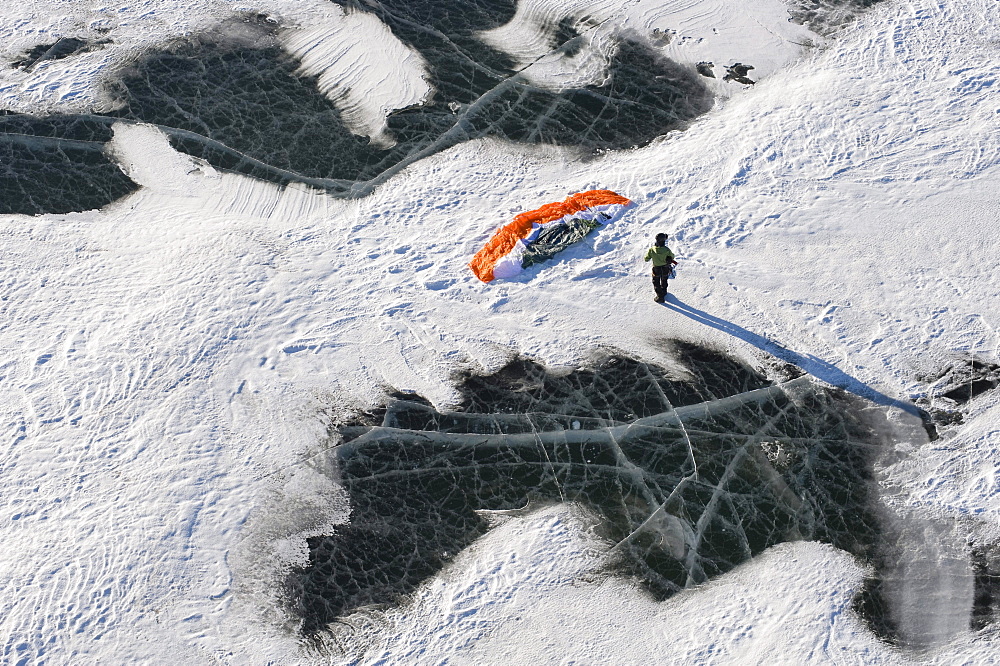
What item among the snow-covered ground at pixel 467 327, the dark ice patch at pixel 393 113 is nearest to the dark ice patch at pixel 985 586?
the snow-covered ground at pixel 467 327

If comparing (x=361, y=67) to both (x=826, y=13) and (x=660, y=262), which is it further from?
(x=826, y=13)

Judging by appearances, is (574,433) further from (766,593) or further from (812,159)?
(812,159)

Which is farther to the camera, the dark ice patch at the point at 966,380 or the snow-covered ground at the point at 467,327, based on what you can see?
the dark ice patch at the point at 966,380

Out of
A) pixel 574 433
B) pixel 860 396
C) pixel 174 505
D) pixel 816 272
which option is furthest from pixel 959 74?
pixel 174 505

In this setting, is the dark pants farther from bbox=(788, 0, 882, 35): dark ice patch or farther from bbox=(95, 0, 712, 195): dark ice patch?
bbox=(788, 0, 882, 35): dark ice patch

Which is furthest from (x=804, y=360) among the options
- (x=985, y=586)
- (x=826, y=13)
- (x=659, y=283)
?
(x=826, y=13)

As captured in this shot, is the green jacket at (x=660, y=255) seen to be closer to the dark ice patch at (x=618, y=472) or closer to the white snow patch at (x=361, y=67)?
the dark ice patch at (x=618, y=472)
